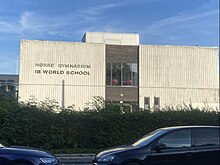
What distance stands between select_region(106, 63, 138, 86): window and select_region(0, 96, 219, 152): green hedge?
18.8 m

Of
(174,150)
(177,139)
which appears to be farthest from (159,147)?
(177,139)

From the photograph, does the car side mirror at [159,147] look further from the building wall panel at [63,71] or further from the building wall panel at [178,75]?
the building wall panel at [178,75]

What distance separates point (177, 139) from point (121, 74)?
30914mm

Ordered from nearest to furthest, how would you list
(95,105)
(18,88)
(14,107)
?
(14,107) < (95,105) < (18,88)

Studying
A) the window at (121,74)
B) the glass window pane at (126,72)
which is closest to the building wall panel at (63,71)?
the window at (121,74)

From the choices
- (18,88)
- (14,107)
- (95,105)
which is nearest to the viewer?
(14,107)

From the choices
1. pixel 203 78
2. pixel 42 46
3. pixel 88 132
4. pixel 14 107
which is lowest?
pixel 88 132

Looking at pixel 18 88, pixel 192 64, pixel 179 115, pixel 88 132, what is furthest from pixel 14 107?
pixel 192 64

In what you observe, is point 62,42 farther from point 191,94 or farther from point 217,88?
point 217,88

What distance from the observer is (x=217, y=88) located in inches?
1599

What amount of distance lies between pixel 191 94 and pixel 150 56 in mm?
6059

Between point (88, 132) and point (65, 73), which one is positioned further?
point (65, 73)

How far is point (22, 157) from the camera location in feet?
28.7

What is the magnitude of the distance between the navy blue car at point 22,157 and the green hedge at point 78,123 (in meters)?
9.06
